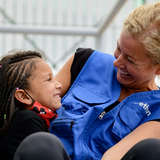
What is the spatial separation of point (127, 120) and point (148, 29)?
31 cm

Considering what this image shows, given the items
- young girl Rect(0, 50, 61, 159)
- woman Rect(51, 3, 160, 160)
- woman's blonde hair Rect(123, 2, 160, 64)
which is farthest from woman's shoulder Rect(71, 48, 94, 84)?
woman's blonde hair Rect(123, 2, 160, 64)

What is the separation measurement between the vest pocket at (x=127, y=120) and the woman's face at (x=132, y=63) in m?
0.14

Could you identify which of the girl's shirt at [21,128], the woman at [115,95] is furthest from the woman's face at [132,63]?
the girl's shirt at [21,128]

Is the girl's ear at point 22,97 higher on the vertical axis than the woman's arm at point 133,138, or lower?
higher

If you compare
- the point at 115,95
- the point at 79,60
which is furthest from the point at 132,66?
the point at 79,60

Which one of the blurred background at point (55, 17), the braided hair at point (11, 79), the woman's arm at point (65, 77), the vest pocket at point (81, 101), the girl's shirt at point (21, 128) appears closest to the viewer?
the girl's shirt at point (21, 128)

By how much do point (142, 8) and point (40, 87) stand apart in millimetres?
431

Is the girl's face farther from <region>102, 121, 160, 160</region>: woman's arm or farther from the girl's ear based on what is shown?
<region>102, 121, 160, 160</region>: woman's arm

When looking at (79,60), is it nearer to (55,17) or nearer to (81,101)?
(81,101)

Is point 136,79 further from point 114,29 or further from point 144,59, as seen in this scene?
point 114,29

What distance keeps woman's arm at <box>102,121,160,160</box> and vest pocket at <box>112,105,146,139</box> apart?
33 mm

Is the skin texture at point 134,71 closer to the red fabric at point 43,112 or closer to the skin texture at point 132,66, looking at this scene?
the skin texture at point 132,66

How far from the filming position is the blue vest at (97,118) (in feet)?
3.57

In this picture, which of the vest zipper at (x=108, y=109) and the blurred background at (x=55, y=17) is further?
the blurred background at (x=55, y=17)
